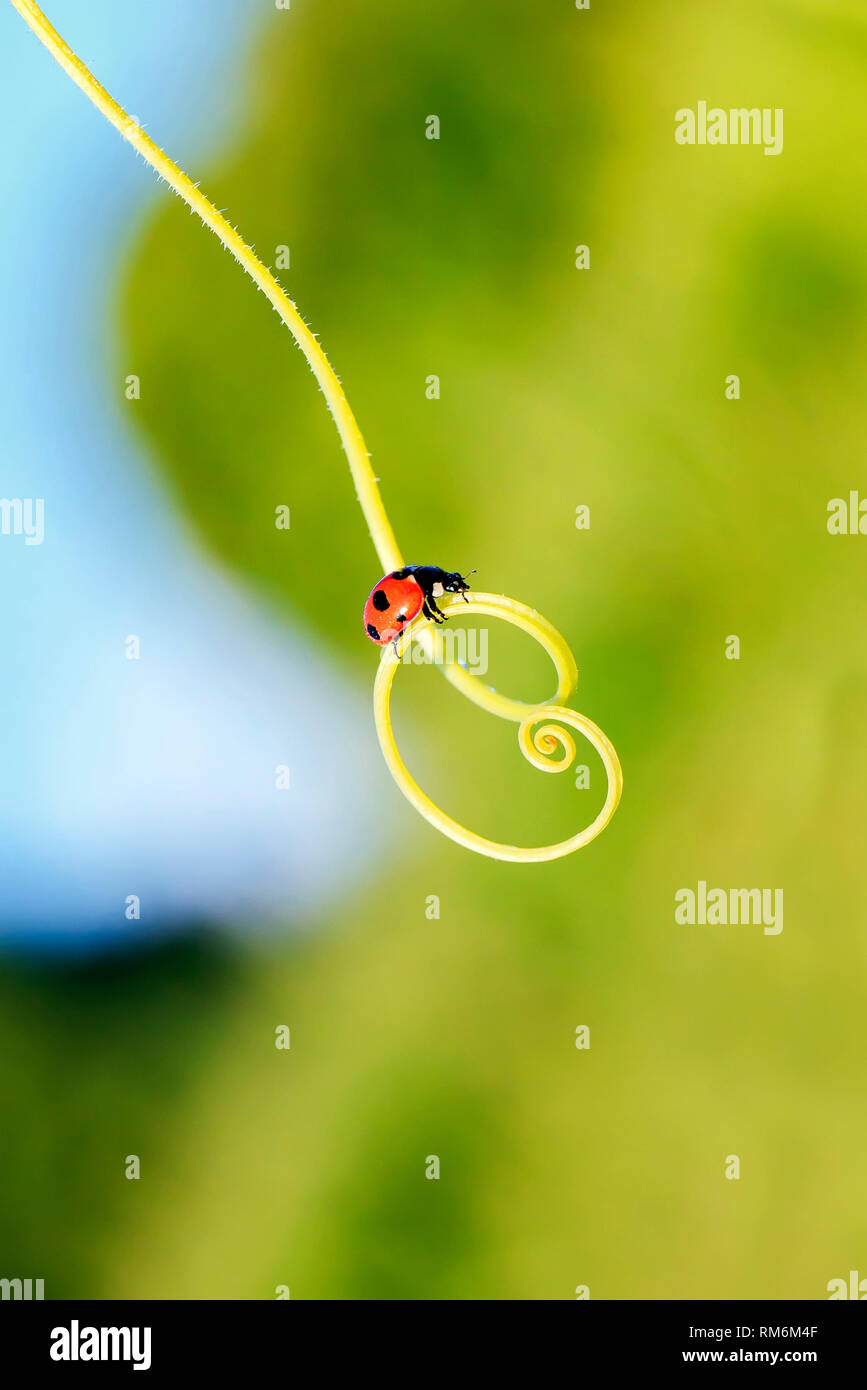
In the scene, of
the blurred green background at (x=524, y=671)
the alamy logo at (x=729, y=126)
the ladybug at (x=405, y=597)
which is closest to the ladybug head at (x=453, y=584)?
the ladybug at (x=405, y=597)

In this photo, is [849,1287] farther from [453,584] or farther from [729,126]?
[729,126]

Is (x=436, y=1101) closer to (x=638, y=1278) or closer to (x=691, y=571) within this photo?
(x=638, y=1278)

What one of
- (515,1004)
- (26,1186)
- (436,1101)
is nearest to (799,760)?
(515,1004)

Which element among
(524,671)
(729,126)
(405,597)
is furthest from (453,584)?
(729,126)

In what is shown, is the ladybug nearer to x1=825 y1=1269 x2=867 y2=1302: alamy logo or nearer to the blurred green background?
the blurred green background

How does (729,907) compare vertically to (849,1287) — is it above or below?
above

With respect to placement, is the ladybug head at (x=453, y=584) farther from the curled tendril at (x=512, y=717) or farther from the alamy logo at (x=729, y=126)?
the alamy logo at (x=729, y=126)

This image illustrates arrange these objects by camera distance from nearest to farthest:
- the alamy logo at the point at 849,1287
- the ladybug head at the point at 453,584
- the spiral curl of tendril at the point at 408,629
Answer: the spiral curl of tendril at the point at 408,629 < the ladybug head at the point at 453,584 < the alamy logo at the point at 849,1287
